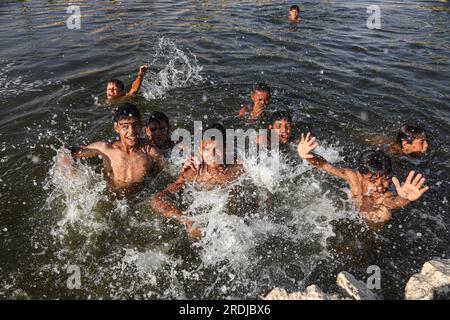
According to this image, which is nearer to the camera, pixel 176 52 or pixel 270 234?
pixel 270 234

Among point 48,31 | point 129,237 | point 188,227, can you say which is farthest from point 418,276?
point 48,31

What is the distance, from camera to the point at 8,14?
12195 millimetres

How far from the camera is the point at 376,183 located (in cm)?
415

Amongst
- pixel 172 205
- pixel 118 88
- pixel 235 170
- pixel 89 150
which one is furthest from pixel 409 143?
pixel 118 88

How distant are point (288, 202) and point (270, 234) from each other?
701 mm

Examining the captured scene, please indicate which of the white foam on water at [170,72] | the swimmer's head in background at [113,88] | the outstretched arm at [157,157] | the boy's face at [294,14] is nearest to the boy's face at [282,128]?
the outstretched arm at [157,157]

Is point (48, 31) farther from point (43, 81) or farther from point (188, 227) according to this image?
point (188, 227)

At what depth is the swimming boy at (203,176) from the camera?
4391 mm

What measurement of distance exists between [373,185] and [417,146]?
5.10 ft

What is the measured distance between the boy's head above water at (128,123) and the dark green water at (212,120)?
2.49 feet

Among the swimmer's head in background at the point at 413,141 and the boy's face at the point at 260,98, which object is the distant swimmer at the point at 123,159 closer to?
the boy's face at the point at 260,98

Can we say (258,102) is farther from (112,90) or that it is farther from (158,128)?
(112,90)

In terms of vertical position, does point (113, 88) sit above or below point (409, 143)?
above

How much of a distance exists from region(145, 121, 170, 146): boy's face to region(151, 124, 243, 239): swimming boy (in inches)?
31.3
